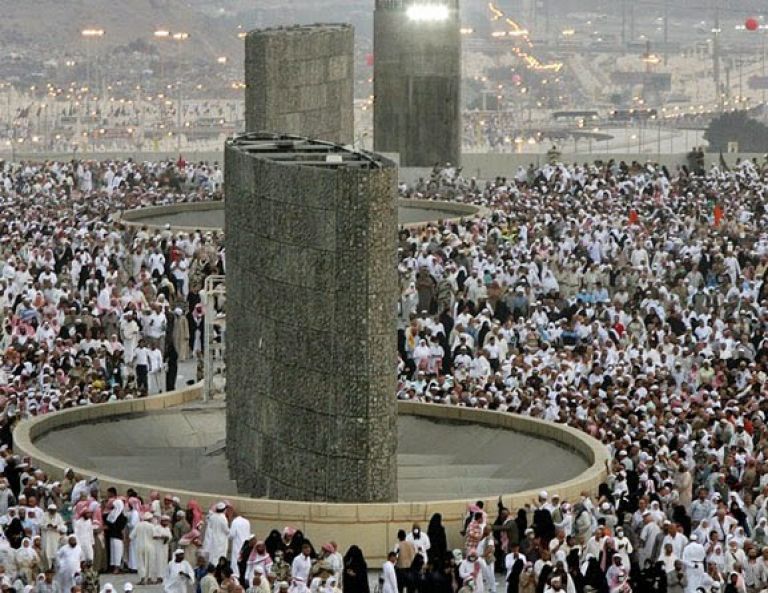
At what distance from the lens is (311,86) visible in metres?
48.7

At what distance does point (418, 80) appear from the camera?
61.5 m

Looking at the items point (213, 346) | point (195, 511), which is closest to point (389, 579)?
point (195, 511)

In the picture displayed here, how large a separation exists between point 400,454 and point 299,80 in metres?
16.9

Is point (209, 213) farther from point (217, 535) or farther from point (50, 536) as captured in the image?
point (217, 535)

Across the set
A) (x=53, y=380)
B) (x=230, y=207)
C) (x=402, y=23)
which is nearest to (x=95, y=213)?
(x=402, y=23)

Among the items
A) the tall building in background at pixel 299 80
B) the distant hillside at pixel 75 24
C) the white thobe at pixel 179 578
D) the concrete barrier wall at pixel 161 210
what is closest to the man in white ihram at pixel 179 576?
the white thobe at pixel 179 578

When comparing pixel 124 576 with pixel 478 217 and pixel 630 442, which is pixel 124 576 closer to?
pixel 630 442

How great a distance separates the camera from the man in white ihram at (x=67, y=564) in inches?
1063

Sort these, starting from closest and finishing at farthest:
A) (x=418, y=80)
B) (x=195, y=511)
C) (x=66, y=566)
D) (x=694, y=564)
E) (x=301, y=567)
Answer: (x=301, y=567)
(x=66, y=566)
(x=694, y=564)
(x=195, y=511)
(x=418, y=80)

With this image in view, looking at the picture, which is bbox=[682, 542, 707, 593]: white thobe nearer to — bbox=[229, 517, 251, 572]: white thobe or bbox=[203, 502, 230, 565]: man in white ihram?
bbox=[229, 517, 251, 572]: white thobe

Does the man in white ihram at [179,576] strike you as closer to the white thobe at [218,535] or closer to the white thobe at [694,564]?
the white thobe at [218,535]

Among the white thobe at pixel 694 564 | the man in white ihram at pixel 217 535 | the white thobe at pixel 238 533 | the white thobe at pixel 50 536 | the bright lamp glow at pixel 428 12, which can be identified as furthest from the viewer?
the bright lamp glow at pixel 428 12

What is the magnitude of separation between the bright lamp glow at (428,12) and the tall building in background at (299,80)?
10.6 meters

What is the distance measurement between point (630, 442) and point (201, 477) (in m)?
4.98
